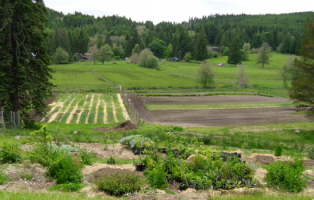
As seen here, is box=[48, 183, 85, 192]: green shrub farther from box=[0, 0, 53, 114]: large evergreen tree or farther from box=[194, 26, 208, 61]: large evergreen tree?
Answer: box=[194, 26, 208, 61]: large evergreen tree

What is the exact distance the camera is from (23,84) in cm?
2019

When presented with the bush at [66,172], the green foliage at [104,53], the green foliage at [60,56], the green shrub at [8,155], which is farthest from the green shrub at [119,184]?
the green foliage at [104,53]

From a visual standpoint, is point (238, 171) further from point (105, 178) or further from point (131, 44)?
point (131, 44)

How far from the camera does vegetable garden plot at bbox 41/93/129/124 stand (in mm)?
29447

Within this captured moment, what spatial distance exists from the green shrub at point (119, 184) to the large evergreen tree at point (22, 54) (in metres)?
15.4

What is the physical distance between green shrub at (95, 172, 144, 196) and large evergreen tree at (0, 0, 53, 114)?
15.4m

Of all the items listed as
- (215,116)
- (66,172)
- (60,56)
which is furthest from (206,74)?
(60,56)

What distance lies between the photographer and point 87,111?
34156 mm

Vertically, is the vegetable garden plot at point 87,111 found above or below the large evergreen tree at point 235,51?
below

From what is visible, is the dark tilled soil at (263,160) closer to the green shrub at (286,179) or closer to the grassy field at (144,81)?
the green shrub at (286,179)

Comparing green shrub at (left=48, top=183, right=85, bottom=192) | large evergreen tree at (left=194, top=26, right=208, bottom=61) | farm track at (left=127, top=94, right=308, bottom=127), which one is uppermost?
large evergreen tree at (left=194, top=26, right=208, bottom=61)

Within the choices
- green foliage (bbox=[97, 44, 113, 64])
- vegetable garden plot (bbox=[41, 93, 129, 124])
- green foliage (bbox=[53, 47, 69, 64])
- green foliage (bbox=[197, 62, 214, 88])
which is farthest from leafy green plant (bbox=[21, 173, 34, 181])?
green foliage (bbox=[97, 44, 113, 64])

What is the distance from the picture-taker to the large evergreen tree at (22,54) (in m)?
20.1

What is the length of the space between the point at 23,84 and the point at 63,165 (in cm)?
1411
